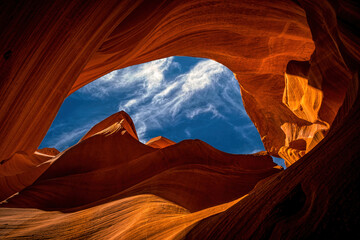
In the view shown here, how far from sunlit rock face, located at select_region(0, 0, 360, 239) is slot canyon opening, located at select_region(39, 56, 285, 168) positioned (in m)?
45.8

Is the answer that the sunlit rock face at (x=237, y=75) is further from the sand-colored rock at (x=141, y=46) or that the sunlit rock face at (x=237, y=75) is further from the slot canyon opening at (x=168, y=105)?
the slot canyon opening at (x=168, y=105)

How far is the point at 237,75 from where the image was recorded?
7.87 metres

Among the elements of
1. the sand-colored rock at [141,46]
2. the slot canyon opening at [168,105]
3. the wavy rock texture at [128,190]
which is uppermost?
the slot canyon opening at [168,105]

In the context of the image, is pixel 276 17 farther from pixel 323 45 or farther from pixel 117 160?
pixel 117 160

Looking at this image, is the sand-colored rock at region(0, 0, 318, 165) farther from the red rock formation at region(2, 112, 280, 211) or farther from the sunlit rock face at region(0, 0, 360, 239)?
the red rock formation at region(2, 112, 280, 211)

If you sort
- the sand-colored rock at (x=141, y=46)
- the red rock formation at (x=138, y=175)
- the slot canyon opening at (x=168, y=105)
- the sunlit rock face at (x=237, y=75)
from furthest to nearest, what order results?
the slot canyon opening at (x=168, y=105), the red rock formation at (x=138, y=175), the sand-colored rock at (x=141, y=46), the sunlit rock face at (x=237, y=75)

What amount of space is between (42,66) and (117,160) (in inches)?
167

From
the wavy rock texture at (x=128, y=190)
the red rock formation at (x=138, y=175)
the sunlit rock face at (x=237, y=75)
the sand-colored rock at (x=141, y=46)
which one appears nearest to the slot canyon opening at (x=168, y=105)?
the sand-colored rock at (x=141, y=46)

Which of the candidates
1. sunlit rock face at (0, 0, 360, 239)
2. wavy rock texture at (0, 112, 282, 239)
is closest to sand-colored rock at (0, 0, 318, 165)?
sunlit rock face at (0, 0, 360, 239)

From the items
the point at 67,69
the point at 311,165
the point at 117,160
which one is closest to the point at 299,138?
the point at 311,165

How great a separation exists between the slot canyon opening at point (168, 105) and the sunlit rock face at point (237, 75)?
45.8 meters

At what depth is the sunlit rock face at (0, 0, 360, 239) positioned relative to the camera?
4.30 ft

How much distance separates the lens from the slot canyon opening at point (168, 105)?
2143 inches

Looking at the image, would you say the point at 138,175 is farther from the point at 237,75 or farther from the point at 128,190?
the point at 237,75
